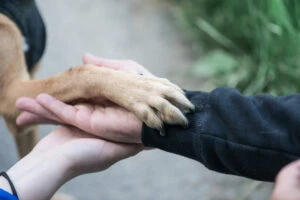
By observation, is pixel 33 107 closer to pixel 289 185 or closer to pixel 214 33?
pixel 289 185

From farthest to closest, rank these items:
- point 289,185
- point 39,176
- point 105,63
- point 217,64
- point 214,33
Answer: point 214,33 → point 217,64 → point 105,63 → point 39,176 → point 289,185

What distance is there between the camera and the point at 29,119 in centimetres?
166

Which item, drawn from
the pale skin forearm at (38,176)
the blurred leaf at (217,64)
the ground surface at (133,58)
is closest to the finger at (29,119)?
the pale skin forearm at (38,176)

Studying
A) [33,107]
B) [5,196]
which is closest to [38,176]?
[5,196]

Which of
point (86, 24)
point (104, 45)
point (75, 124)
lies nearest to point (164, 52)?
point (104, 45)

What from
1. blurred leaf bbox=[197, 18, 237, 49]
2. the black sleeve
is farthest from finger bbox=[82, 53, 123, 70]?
blurred leaf bbox=[197, 18, 237, 49]

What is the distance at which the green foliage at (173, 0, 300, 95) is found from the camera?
2.19 m

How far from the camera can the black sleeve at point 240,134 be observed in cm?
113

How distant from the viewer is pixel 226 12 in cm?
287

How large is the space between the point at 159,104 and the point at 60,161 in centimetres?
34

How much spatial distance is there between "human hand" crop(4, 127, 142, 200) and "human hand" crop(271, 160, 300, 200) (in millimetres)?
691

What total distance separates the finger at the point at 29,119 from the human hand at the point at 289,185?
98 cm

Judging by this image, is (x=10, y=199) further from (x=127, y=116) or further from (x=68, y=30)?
(x=68, y=30)

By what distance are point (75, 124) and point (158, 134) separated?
0.94 ft
